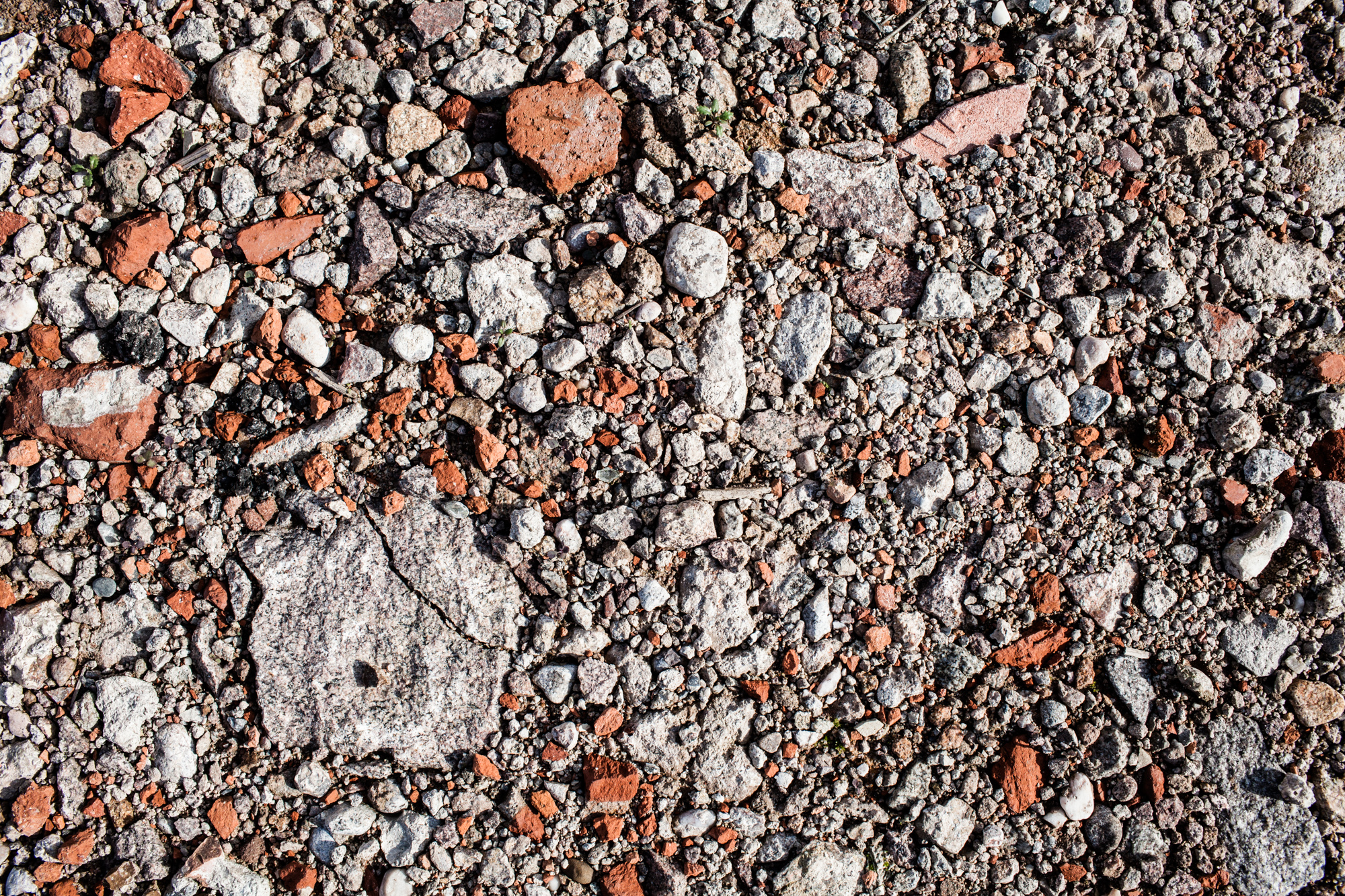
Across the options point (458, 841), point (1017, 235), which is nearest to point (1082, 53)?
point (1017, 235)

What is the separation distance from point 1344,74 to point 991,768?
2.17 metres

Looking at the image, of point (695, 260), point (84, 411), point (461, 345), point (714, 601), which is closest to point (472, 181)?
point (461, 345)

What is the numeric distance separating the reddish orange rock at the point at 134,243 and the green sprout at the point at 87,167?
0.14 metres

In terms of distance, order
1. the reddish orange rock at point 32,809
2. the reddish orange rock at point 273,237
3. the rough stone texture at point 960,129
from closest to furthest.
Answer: the reddish orange rock at point 32,809, the reddish orange rock at point 273,237, the rough stone texture at point 960,129

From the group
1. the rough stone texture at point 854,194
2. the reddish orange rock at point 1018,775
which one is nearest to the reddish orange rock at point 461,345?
the rough stone texture at point 854,194

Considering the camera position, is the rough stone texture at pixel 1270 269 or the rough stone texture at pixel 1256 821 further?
the rough stone texture at pixel 1270 269

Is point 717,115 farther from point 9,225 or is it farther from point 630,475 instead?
point 9,225

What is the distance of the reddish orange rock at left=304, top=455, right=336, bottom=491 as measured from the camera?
6.57 feet

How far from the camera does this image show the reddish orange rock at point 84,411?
199 centimetres

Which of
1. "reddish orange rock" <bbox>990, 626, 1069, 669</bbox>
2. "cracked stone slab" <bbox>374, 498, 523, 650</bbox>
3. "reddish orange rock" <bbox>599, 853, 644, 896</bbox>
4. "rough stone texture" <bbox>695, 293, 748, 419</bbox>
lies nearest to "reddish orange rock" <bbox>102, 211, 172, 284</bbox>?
"cracked stone slab" <bbox>374, 498, 523, 650</bbox>

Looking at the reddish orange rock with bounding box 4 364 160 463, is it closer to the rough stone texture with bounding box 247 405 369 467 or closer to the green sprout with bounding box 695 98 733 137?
the rough stone texture with bounding box 247 405 369 467

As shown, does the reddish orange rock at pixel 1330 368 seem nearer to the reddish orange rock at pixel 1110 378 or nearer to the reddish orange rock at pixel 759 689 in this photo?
the reddish orange rock at pixel 1110 378

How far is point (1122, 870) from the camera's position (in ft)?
6.79

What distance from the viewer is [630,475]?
6.68 ft
